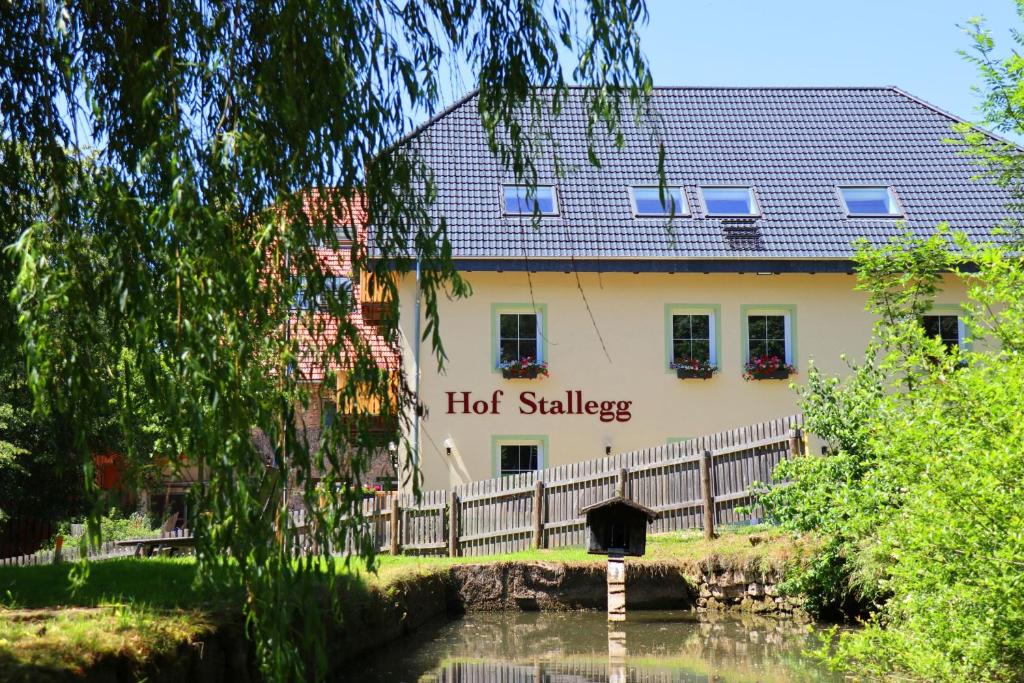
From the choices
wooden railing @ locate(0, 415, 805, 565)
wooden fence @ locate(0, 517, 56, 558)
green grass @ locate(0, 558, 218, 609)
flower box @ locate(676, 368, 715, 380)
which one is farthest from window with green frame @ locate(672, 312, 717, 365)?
wooden fence @ locate(0, 517, 56, 558)

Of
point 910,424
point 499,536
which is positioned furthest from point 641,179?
point 910,424

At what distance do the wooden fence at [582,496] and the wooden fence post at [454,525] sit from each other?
2 centimetres

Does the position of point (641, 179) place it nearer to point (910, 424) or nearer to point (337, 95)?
point (910, 424)

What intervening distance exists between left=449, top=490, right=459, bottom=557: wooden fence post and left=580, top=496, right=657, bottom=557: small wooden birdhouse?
20.0 feet

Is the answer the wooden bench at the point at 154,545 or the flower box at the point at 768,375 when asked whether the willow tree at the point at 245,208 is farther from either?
the flower box at the point at 768,375

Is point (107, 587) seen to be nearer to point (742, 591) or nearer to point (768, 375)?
point (742, 591)

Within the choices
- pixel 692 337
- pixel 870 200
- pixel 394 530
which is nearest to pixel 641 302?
pixel 692 337

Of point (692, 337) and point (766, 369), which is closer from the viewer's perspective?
point (766, 369)

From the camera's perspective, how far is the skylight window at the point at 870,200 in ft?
77.3

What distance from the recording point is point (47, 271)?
4559 millimetres

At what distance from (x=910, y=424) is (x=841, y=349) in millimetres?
15795

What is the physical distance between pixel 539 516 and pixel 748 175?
346 inches

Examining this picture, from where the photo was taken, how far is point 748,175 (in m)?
24.1

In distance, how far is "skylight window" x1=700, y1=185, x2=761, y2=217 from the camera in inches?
920
